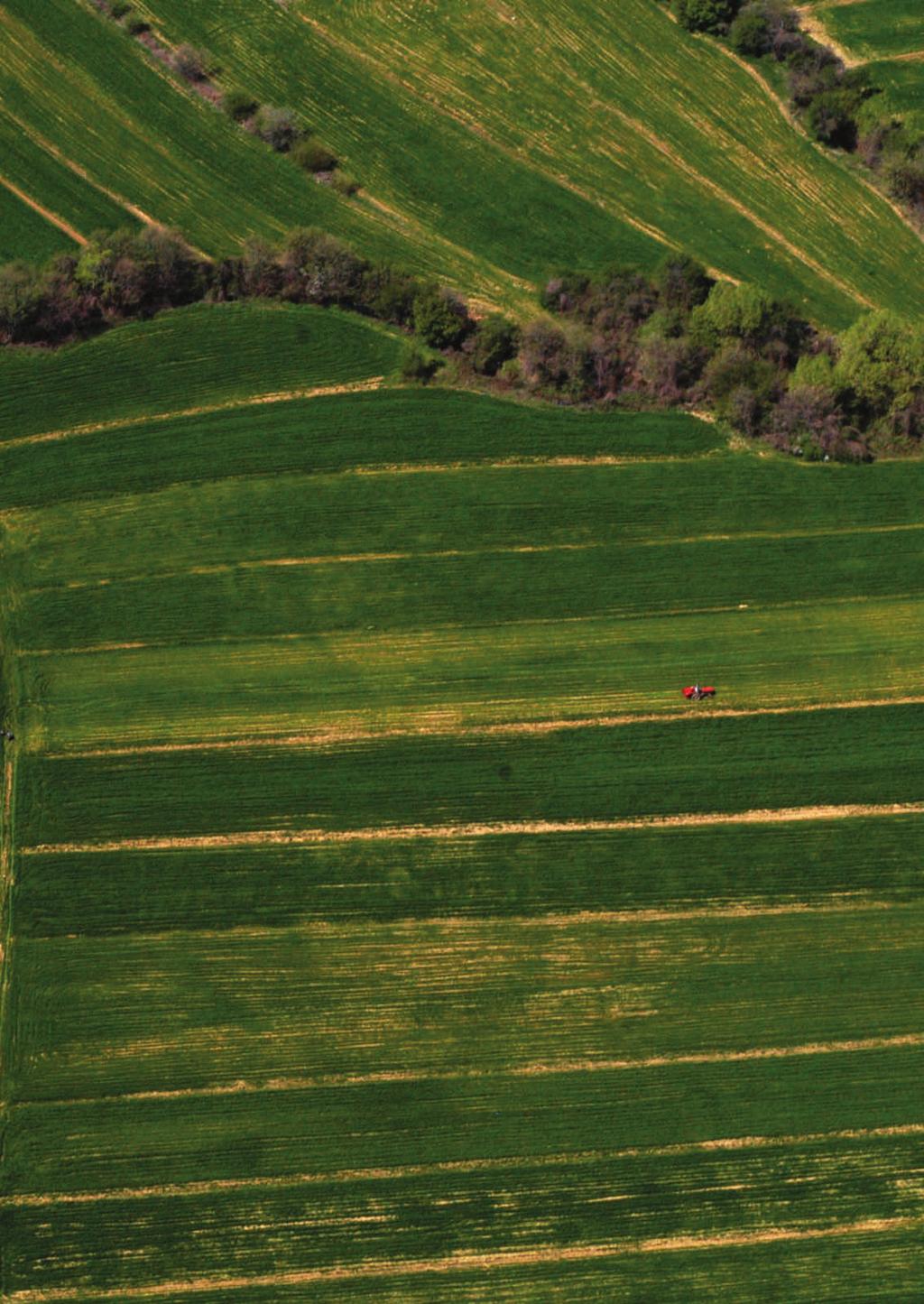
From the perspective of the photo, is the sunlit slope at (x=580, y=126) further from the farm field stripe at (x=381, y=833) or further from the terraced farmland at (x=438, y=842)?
the farm field stripe at (x=381, y=833)

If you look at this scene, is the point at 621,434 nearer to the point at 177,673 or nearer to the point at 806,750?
the point at 806,750

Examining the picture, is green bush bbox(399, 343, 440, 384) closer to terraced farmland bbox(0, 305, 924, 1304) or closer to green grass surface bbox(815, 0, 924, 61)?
terraced farmland bbox(0, 305, 924, 1304)

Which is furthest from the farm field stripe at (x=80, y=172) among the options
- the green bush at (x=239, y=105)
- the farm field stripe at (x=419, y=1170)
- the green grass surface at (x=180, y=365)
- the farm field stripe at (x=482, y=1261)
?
the farm field stripe at (x=482, y=1261)

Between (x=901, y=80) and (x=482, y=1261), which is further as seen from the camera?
(x=901, y=80)

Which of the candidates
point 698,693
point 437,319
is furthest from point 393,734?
point 437,319

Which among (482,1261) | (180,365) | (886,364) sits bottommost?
→ (482,1261)

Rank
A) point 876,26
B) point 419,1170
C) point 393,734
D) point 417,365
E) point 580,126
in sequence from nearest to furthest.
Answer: point 419,1170
point 393,734
point 417,365
point 580,126
point 876,26

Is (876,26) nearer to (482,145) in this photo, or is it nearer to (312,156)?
(482,145)

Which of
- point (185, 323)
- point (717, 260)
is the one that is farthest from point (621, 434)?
point (185, 323)

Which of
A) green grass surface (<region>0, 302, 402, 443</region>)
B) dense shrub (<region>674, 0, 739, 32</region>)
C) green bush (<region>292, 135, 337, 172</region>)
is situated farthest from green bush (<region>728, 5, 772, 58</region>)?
green grass surface (<region>0, 302, 402, 443</region>)
